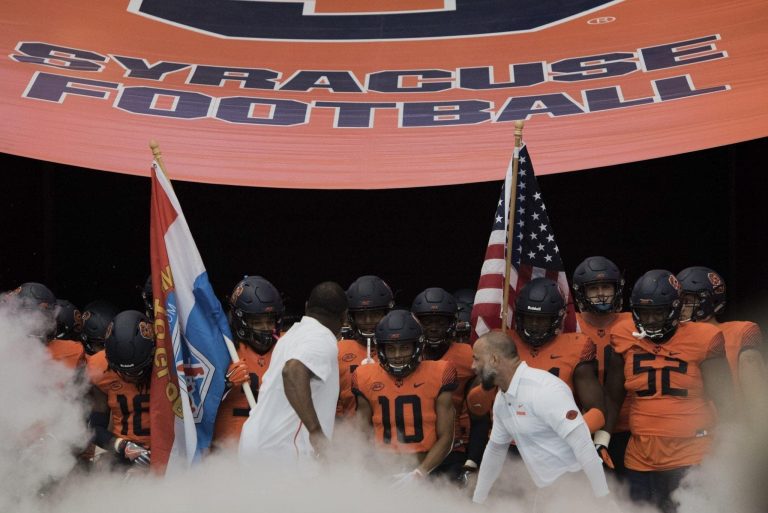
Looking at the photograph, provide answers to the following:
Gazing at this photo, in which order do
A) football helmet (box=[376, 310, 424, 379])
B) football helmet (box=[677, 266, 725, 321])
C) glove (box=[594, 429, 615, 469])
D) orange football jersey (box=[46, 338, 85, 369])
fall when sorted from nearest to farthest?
glove (box=[594, 429, 615, 469]) < football helmet (box=[376, 310, 424, 379]) < football helmet (box=[677, 266, 725, 321]) < orange football jersey (box=[46, 338, 85, 369])

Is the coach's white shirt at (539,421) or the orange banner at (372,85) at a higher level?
the orange banner at (372,85)

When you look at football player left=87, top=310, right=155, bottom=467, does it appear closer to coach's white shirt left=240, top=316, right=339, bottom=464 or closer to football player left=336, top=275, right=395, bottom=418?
coach's white shirt left=240, top=316, right=339, bottom=464

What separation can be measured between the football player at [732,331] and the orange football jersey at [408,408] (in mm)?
1664

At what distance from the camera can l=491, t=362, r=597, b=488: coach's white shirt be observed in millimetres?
6547

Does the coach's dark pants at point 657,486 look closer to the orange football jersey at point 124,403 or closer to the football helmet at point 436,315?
the football helmet at point 436,315

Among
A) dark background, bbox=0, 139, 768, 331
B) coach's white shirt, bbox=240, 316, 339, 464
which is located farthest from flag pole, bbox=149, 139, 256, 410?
dark background, bbox=0, 139, 768, 331

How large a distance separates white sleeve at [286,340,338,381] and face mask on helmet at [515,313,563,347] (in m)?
1.57

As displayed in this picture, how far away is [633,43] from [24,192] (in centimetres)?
582

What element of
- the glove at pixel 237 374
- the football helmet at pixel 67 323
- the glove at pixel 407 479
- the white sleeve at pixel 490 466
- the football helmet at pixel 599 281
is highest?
the football helmet at pixel 599 281

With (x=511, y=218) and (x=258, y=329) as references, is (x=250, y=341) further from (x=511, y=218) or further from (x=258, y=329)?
(x=511, y=218)

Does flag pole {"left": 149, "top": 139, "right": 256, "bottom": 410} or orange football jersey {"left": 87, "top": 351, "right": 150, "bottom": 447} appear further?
orange football jersey {"left": 87, "top": 351, "right": 150, "bottom": 447}

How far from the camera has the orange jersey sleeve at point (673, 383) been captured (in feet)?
24.4

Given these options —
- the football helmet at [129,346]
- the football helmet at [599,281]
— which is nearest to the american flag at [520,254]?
the football helmet at [599,281]

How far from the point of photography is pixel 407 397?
25.7ft
